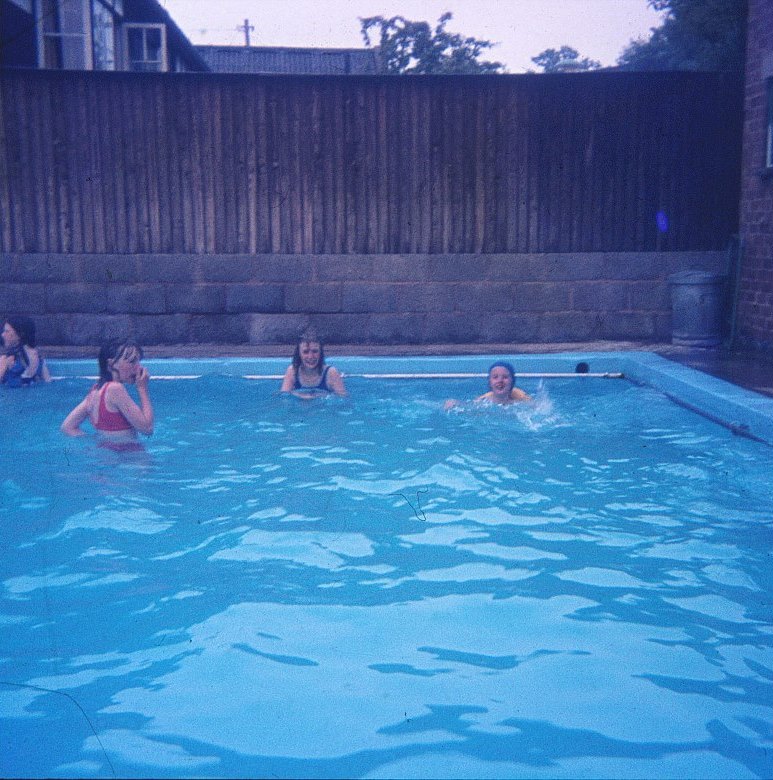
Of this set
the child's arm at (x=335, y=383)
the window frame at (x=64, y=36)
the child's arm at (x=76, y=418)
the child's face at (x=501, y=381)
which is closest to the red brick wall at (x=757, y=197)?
the child's face at (x=501, y=381)

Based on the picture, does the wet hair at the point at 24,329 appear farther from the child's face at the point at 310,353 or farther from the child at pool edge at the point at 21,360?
the child's face at the point at 310,353

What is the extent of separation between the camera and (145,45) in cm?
1692

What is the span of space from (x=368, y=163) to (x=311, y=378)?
3.57m

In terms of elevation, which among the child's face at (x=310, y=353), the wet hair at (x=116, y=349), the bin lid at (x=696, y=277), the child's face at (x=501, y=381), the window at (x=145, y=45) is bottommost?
the child's face at (x=501, y=381)

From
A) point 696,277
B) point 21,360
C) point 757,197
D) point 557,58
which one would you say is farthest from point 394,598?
point 557,58

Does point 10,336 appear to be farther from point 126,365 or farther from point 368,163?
point 368,163

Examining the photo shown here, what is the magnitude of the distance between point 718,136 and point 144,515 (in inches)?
343

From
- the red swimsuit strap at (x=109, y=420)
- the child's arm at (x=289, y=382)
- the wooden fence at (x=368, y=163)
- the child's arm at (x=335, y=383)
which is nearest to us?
the red swimsuit strap at (x=109, y=420)

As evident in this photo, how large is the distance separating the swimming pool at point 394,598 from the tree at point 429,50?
1937cm

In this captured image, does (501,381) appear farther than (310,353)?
No

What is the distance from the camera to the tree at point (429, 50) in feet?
82.4

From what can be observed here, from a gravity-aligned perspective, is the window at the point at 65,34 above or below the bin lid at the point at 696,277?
above

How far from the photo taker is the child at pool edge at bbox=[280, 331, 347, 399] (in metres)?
8.63

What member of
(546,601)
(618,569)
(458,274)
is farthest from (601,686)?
(458,274)
